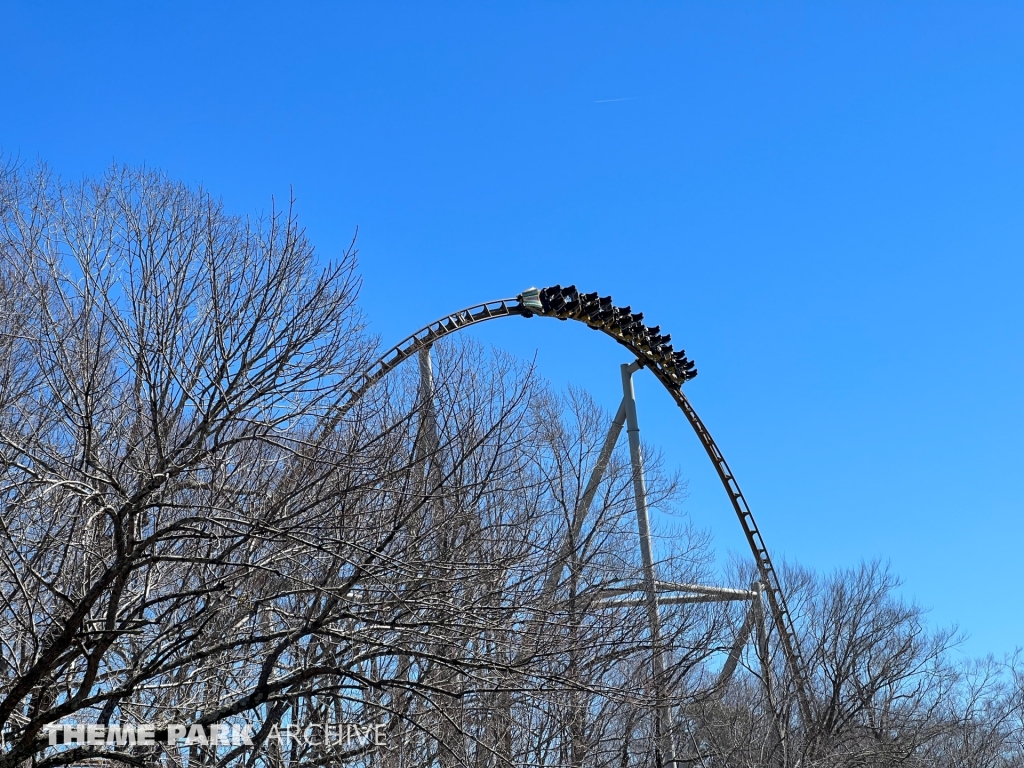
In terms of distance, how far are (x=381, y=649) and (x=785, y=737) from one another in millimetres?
12619

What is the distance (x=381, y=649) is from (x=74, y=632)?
232 centimetres

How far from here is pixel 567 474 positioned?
1655 cm

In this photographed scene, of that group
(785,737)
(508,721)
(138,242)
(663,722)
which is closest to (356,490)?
(138,242)

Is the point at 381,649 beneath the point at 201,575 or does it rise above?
beneath

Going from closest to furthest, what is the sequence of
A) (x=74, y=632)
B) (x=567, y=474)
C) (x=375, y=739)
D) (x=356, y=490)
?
(x=74, y=632) → (x=356, y=490) → (x=375, y=739) → (x=567, y=474)

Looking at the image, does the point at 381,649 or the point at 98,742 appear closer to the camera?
the point at 98,742

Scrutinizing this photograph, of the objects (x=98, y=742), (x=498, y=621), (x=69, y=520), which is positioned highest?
(x=69, y=520)

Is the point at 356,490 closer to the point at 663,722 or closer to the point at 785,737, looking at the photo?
the point at 663,722

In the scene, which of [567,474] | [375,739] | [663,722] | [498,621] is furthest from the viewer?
[567,474]

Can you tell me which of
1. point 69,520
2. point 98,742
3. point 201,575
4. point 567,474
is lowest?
point 98,742

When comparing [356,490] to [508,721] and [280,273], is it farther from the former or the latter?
[508,721]

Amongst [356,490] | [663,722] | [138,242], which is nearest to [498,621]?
[356,490]

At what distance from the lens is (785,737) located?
18391 mm

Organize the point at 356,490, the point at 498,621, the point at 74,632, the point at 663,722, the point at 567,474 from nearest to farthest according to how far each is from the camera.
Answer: the point at 74,632 → the point at 356,490 → the point at 498,621 → the point at 663,722 → the point at 567,474
